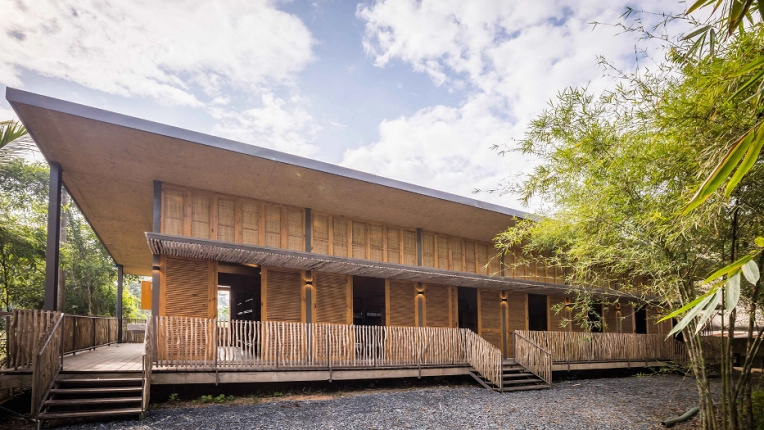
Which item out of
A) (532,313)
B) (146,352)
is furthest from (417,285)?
(146,352)

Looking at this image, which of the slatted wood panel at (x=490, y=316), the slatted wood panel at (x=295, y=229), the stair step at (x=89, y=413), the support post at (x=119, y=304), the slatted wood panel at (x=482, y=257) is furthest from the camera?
the support post at (x=119, y=304)

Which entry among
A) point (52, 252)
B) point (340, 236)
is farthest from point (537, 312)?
point (52, 252)

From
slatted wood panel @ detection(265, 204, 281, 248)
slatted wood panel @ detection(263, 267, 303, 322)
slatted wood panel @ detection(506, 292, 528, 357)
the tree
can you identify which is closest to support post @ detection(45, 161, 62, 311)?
slatted wood panel @ detection(265, 204, 281, 248)

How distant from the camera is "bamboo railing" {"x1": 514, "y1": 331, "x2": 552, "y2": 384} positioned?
1165cm

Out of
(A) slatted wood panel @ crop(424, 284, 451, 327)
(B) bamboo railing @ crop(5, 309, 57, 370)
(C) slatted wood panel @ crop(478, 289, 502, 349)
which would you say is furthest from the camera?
(C) slatted wood panel @ crop(478, 289, 502, 349)

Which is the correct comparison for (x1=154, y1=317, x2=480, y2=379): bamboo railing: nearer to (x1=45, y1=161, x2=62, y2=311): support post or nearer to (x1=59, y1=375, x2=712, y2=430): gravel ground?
(x1=59, y1=375, x2=712, y2=430): gravel ground

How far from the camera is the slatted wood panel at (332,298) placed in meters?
11.6

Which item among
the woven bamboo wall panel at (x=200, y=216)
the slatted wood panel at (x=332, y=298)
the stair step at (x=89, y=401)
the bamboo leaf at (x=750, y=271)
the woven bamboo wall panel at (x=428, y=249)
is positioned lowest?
the stair step at (x=89, y=401)

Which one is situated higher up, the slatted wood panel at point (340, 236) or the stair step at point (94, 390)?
the slatted wood panel at point (340, 236)

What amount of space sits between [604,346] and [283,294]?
31.8 ft

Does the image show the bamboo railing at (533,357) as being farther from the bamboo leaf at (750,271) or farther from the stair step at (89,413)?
the bamboo leaf at (750,271)

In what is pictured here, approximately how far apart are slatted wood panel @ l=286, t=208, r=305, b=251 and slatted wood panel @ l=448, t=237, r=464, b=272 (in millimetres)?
4909

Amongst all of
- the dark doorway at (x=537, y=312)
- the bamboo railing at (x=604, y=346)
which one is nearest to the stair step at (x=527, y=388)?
the bamboo railing at (x=604, y=346)

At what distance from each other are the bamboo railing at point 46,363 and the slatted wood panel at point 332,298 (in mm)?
5316
